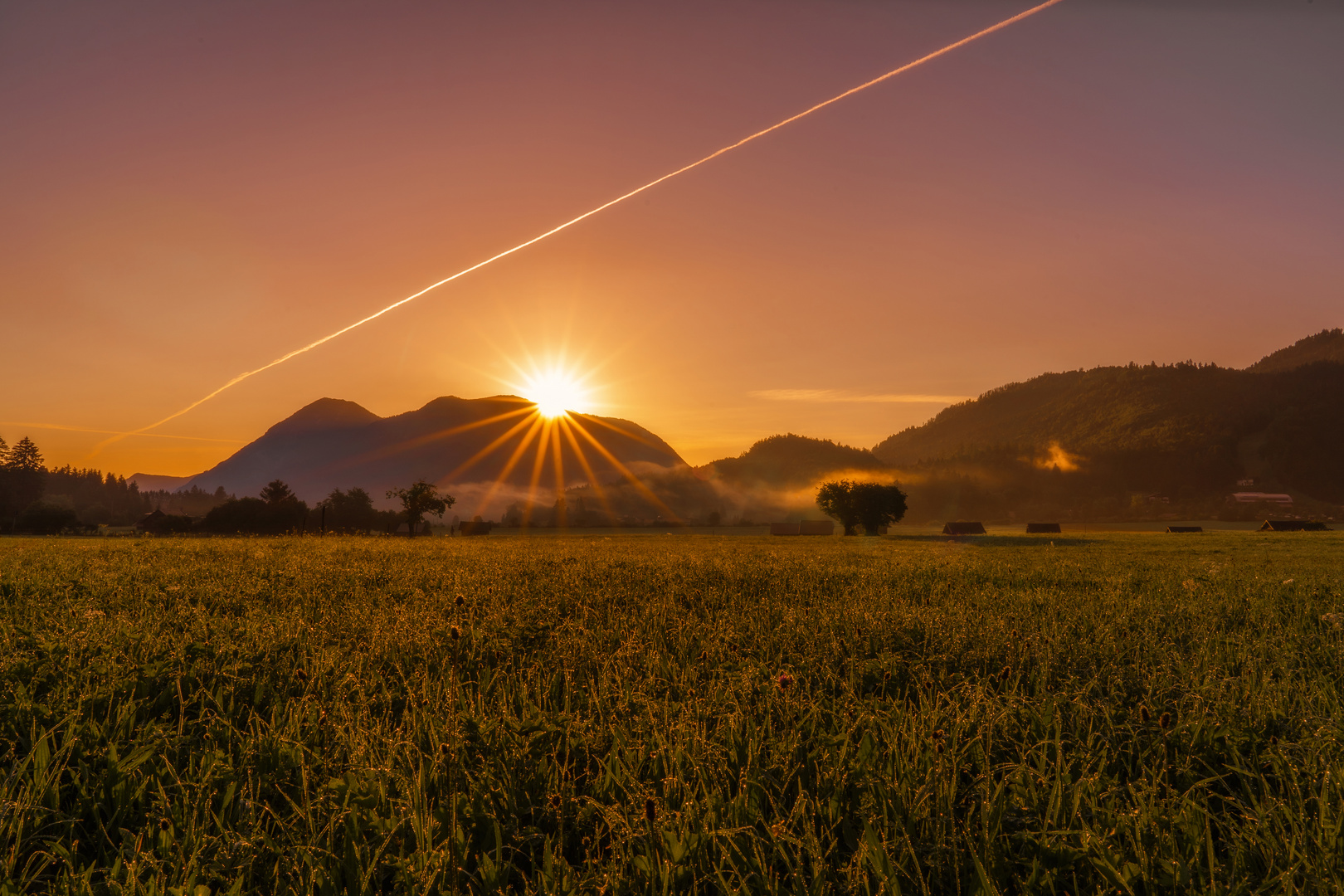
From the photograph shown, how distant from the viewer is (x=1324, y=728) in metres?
4.08

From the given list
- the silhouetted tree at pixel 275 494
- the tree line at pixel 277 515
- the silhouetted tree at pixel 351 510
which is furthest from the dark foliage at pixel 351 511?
the silhouetted tree at pixel 275 494

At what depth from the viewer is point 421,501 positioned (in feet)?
280

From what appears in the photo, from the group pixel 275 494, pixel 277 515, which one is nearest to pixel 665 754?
pixel 277 515

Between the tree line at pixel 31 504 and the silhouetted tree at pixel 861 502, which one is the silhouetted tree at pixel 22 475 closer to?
the tree line at pixel 31 504

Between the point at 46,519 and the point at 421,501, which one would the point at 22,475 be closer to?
the point at 46,519

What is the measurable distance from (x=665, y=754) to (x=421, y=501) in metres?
88.1

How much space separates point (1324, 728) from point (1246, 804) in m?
1.07

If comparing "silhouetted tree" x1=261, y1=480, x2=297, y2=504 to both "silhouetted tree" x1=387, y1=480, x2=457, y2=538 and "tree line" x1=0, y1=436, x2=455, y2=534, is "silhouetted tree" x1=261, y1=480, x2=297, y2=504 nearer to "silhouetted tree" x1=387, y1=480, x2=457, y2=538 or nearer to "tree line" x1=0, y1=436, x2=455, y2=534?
"tree line" x1=0, y1=436, x2=455, y2=534

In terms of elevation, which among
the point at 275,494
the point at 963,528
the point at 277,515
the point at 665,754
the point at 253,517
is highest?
the point at 275,494

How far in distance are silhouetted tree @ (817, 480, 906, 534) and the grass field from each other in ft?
268

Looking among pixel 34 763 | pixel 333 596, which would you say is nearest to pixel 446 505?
pixel 333 596

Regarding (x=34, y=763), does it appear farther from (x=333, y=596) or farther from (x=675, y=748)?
(x=333, y=596)

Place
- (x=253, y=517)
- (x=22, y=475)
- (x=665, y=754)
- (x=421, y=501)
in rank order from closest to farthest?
(x=665, y=754)
(x=421, y=501)
(x=253, y=517)
(x=22, y=475)

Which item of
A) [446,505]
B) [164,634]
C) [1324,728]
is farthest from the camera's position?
[446,505]
